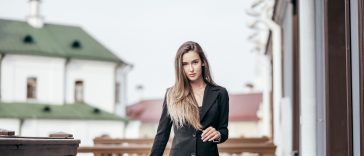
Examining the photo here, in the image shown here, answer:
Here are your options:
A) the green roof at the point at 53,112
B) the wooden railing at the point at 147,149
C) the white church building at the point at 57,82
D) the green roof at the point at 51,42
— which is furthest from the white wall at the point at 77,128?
the wooden railing at the point at 147,149

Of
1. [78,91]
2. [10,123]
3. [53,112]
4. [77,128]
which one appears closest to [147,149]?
[10,123]

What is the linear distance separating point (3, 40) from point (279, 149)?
51.0m

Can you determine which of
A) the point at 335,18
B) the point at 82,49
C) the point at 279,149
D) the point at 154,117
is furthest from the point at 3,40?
the point at 335,18

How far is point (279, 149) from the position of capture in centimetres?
1342

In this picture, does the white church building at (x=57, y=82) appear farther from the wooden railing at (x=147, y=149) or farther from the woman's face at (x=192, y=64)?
the woman's face at (x=192, y=64)

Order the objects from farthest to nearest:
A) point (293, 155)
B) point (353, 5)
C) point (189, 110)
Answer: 1. point (293, 155)
2. point (353, 5)
3. point (189, 110)

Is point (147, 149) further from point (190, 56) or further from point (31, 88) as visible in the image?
point (31, 88)

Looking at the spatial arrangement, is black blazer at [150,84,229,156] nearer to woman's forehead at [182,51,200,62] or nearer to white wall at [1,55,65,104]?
woman's forehead at [182,51,200,62]

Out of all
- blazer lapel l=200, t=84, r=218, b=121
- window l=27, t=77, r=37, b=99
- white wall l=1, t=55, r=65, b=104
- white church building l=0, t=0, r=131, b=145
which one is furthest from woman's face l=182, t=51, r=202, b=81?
window l=27, t=77, r=37, b=99

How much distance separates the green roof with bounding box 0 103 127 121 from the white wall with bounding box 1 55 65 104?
0.63 meters

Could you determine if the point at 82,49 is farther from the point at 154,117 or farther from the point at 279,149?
the point at 279,149

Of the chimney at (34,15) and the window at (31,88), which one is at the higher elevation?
the chimney at (34,15)

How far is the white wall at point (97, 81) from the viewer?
64625mm

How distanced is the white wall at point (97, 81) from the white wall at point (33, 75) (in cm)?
169
